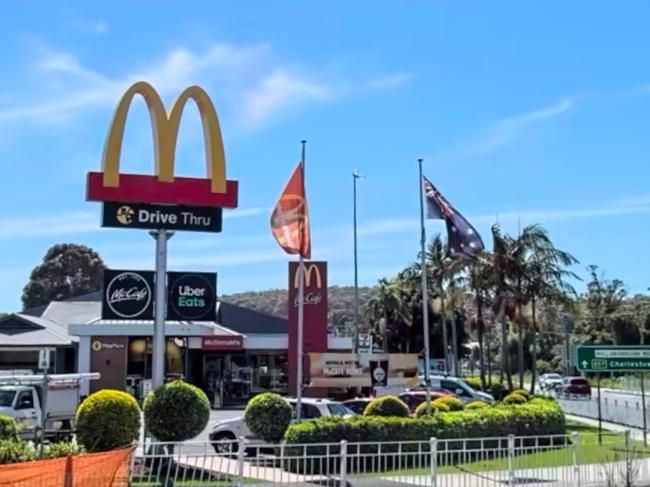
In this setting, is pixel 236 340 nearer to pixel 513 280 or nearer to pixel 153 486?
pixel 513 280

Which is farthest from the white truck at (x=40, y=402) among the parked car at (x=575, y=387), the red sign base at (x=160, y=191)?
the parked car at (x=575, y=387)

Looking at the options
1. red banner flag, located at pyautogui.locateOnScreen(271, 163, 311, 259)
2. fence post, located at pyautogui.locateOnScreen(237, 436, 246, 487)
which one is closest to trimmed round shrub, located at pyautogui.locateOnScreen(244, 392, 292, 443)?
red banner flag, located at pyautogui.locateOnScreen(271, 163, 311, 259)

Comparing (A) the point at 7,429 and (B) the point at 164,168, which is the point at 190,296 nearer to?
(B) the point at 164,168

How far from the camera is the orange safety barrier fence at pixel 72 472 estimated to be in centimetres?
1100

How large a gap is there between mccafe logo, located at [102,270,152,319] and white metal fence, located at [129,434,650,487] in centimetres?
518

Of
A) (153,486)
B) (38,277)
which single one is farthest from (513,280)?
(38,277)

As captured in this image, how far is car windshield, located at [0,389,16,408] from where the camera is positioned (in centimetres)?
2467

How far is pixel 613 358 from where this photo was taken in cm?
2489

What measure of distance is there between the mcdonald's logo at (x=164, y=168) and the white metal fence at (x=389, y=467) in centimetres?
657

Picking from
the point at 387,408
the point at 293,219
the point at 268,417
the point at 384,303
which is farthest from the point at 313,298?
the point at 384,303

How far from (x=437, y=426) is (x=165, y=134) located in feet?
31.8

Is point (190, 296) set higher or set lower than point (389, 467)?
higher

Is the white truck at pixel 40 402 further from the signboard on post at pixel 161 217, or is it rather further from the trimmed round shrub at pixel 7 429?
the trimmed round shrub at pixel 7 429

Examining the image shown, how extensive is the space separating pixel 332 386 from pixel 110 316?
19.1 meters
